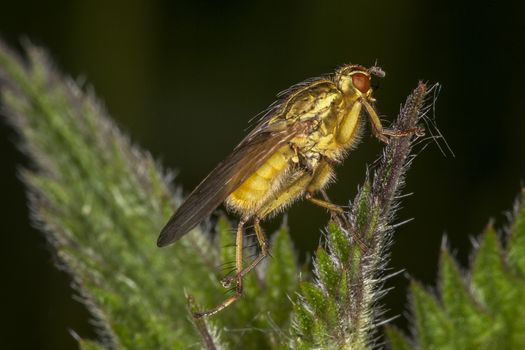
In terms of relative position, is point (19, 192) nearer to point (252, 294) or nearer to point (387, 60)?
point (387, 60)

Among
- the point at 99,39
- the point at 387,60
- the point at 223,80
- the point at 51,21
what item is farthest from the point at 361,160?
the point at 51,21

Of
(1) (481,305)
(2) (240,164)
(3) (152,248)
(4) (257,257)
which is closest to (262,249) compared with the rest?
(4) (257,257)

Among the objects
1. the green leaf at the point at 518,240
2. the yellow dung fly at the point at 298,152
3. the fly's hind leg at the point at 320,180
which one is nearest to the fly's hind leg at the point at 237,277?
the yellow dung fly at the point at 298,152

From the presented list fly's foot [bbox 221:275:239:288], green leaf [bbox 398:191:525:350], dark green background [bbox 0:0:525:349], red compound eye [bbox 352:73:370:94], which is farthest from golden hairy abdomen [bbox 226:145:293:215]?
dark green background [bbox 0:0:525:349]

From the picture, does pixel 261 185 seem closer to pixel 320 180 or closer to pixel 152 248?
pixel 320 180

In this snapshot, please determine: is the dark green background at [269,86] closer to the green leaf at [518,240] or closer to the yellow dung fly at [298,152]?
the yellow dung fly at [298,152]

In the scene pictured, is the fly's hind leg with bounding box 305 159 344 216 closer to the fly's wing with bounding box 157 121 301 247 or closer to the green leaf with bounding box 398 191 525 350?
the fly's wing with bounding box 157 121 301 247
